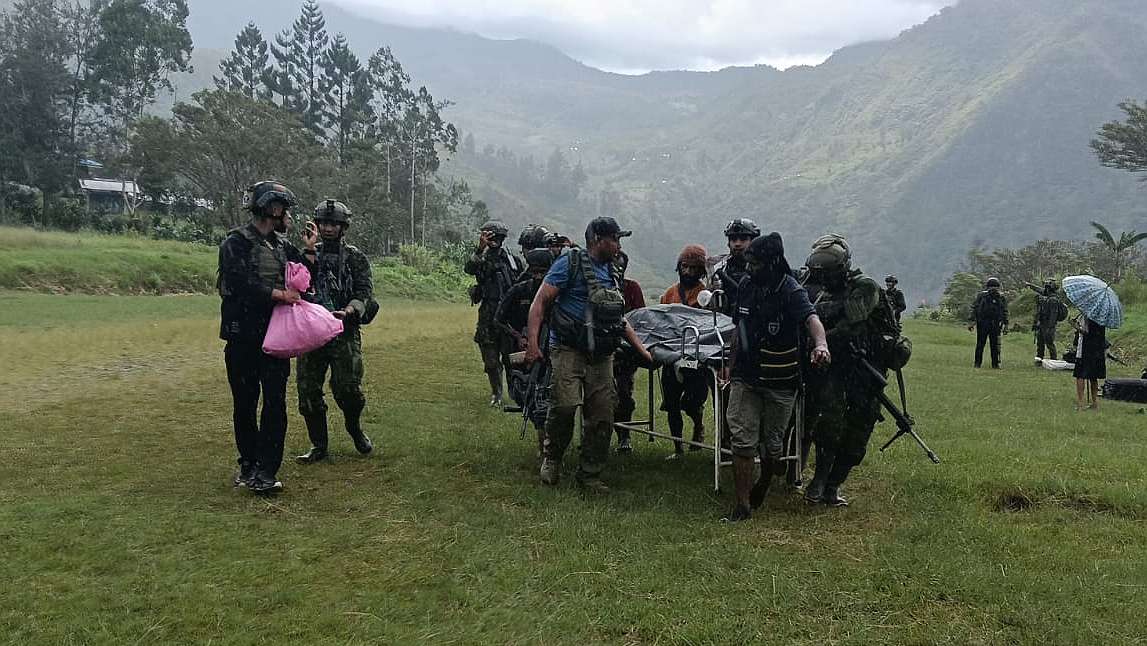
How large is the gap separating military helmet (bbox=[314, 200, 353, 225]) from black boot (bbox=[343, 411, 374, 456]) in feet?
5.61

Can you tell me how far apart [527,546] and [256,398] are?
7.91 feet

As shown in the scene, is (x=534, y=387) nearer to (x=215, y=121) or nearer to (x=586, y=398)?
(x=586, y=398)

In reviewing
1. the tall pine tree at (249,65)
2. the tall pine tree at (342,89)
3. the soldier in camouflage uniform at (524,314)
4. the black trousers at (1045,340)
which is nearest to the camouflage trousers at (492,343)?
the soldier in camouflage uniform at (524,314)

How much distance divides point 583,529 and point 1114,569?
10.2ft

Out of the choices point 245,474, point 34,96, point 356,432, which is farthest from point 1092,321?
point 34,96

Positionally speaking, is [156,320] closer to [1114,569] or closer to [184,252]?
[184,252]

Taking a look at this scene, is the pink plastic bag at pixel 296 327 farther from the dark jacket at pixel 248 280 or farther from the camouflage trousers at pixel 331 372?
the camouflage trousers at pixel 331 372

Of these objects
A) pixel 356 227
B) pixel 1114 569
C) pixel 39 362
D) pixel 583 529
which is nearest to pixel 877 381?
pixel 1114 569

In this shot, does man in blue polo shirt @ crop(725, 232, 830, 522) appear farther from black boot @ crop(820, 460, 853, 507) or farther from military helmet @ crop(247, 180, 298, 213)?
military helmet @ crop(247, 180, 298, 213)

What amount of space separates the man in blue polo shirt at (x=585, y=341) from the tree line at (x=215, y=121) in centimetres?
4160

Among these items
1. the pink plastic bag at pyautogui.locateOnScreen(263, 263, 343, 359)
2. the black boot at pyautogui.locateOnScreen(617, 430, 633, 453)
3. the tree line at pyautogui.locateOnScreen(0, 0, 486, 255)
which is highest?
the tree line at pyautogui.locateOnScreen(0, 0, 486, 255)

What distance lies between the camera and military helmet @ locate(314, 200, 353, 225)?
260 inches

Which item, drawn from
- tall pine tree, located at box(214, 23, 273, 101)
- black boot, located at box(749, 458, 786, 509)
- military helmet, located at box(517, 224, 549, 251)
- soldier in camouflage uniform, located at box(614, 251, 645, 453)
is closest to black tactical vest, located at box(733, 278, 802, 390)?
black boot, located at box(749, 458, 786, 509)

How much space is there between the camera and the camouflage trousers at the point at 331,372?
674 centimetres
